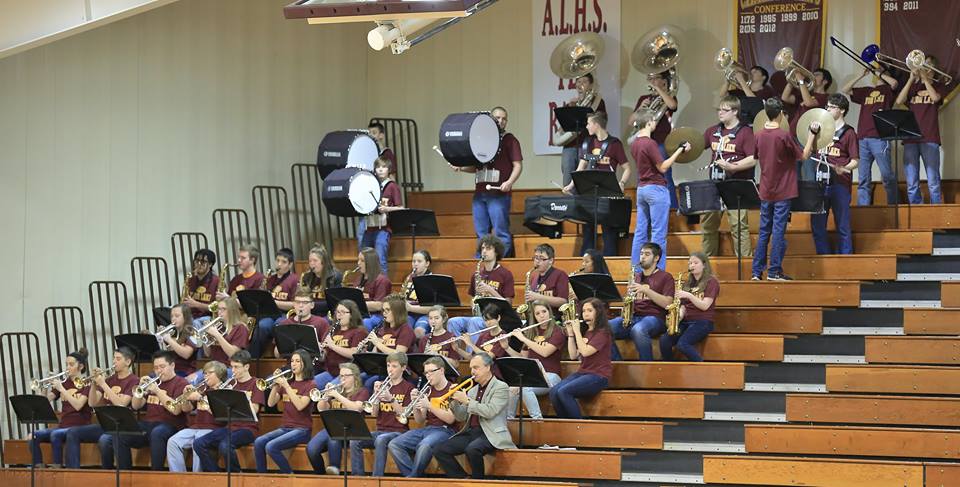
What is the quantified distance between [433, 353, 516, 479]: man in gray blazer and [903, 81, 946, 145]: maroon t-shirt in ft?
16.8

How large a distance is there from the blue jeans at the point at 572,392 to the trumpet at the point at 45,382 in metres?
4.26

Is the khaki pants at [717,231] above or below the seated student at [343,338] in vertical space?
above

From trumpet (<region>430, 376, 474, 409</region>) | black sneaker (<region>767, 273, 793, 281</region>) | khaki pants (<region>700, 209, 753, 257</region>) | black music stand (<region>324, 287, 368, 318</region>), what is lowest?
trumpet (<region>430, 376, 474, 409</region>)

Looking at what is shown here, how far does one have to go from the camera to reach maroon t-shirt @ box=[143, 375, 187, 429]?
1182cm

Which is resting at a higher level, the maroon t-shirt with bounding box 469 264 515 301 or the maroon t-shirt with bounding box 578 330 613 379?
the maroon t-shirt with bounding box 469 264 515 301

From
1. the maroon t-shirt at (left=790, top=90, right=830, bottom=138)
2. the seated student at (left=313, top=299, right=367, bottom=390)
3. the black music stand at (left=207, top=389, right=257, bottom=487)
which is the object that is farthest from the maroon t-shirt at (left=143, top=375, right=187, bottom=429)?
the maroon t-shirt at (left=790, top=90, right=830, bottom=138)

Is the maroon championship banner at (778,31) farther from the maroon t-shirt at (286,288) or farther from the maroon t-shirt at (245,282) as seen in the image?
the maroon t-shirt at (245,282)

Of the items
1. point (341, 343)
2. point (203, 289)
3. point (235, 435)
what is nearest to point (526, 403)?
point (341, 343)

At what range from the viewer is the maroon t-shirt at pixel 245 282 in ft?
43.4

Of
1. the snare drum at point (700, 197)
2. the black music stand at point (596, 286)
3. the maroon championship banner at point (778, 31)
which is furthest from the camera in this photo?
the maroon championship banner at point (778, 31)

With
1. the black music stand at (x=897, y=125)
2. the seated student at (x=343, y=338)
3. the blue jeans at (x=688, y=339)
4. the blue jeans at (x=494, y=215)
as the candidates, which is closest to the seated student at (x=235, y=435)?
the seated student at (x=343, y=338)

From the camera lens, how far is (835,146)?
42.3 ft

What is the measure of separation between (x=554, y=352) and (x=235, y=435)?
8.53 ft

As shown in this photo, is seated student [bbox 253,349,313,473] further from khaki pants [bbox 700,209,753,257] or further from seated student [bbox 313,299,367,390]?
khaki pants [bbox 700,209,753,257]
